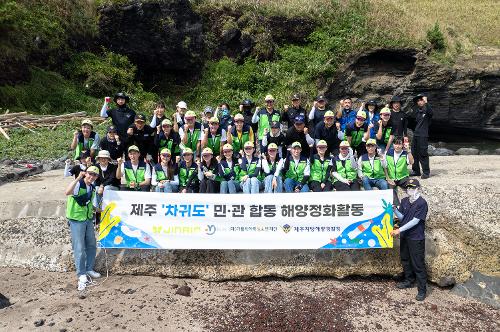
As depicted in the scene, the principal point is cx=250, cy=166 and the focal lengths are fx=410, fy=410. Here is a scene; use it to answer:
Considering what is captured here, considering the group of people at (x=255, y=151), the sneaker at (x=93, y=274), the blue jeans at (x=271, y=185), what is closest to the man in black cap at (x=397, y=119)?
the group of people at (x=255, y=151)

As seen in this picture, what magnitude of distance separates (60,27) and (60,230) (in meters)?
15.7

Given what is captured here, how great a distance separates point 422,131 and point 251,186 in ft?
14.6

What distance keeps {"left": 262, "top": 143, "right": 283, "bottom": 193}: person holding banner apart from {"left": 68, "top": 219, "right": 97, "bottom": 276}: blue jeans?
3283 millimetres

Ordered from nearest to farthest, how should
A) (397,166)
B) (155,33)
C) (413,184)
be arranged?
(413,184)
(397,166)
(155,33)

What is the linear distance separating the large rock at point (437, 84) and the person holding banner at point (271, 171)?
1349 centimetres

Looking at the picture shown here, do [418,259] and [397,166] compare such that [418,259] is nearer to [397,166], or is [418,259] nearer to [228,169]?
[397,166]

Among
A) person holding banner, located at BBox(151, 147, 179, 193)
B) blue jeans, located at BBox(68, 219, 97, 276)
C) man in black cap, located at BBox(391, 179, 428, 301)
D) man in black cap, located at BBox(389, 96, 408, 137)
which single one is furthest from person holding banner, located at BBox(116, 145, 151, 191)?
man in black cap, located at BBox(389, 96, 408, 137)

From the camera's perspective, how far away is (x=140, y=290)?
7180mm

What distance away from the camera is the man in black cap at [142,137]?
839 cm

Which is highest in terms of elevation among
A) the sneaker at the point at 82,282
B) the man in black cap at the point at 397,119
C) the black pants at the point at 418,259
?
the man in black cap at the point at 397,119

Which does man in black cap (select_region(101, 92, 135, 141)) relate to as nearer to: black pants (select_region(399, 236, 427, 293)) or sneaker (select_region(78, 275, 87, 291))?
sneaker (select_region(78, 275, 87, 291))

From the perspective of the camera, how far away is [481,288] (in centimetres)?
729

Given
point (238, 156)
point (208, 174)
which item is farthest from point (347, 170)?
point (208, 174)

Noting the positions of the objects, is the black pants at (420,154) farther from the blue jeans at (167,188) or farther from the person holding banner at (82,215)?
the person holding banner at (82,215)
